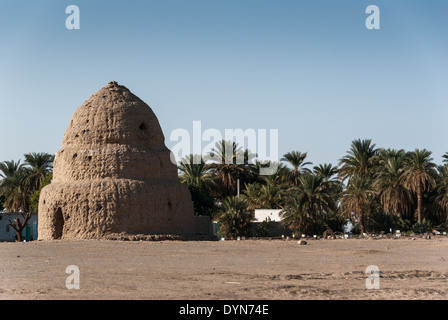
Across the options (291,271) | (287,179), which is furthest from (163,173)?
(287,179)

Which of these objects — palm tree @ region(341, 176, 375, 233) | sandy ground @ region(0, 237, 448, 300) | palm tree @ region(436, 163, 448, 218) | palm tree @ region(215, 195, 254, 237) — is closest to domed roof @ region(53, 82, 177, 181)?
palm tree @ region(215, 195, 254, 237)

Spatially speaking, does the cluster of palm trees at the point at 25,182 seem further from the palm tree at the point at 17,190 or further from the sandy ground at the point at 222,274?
the sandy ground at the point at 222,274

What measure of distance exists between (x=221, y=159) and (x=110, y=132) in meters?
18.8

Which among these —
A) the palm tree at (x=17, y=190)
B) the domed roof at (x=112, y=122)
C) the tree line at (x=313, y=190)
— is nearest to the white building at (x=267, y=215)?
the tree line at (x=313, y=190)

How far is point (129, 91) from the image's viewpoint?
29562 mm

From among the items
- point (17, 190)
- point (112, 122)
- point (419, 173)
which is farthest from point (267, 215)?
point (17, 190)

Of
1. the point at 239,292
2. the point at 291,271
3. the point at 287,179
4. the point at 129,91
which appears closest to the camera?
the point at 239,292

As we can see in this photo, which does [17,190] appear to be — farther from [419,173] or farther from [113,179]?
[419,173]

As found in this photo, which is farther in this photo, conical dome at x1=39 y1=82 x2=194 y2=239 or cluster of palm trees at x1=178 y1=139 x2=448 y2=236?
cluster of palm trees at x1=178 y1=139 x2=448 y2=236

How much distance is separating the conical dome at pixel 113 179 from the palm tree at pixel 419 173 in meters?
14.6

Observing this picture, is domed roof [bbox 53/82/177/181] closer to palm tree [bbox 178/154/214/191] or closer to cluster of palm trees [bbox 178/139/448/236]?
cluster of palm trees [bbox 178/139/448/236]

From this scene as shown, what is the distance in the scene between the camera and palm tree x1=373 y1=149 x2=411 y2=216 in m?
37.7

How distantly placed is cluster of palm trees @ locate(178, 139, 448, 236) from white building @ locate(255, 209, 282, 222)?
1115mm
